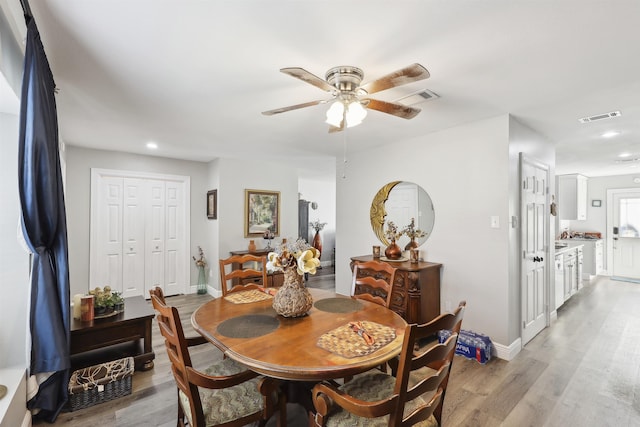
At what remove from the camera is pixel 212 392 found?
1586 millimetres

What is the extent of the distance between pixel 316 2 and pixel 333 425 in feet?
6.54

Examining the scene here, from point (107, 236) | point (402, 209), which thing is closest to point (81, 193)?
point (107, 236)

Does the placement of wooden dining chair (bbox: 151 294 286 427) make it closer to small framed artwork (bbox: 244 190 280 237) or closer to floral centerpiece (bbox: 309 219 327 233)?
small framed artwork (bbox: 244 190 280 237)

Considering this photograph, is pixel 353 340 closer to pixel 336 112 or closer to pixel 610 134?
pixel 336 112

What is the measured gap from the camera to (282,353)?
55.6 inches

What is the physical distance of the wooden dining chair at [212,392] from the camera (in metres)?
1.34

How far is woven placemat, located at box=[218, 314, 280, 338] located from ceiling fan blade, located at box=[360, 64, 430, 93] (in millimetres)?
1543

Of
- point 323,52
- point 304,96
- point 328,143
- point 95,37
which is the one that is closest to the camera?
point 95,37

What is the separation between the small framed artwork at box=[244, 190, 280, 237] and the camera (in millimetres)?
5289

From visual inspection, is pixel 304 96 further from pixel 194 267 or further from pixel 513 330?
pixel 194 267

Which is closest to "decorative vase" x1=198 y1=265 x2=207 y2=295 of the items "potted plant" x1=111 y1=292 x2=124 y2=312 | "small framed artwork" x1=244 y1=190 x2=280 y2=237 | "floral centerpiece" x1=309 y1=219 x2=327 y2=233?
"small framed artwork" x1=244 y1=190 x2=280 y2=237

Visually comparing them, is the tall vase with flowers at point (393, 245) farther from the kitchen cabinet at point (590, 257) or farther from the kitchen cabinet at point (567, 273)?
the kitchen cabinet at point (590, 257)

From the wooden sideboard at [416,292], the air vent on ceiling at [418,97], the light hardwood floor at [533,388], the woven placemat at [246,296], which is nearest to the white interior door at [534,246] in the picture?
the light hardwood floor at [533,388]

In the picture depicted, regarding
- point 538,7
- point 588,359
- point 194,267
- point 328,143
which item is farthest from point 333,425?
point 194,267
